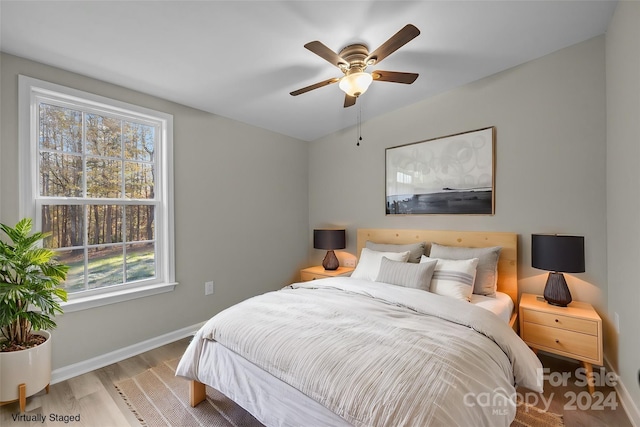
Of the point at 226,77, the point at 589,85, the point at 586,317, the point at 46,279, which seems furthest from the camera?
the point at 226,77

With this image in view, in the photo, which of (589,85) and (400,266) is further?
(400,266)

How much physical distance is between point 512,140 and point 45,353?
3.98m

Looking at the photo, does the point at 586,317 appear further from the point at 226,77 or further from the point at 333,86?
the point at 226,77

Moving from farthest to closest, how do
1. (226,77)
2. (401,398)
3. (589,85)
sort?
(226,77) → (589,85) → (401,398)

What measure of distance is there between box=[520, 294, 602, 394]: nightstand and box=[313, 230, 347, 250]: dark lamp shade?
1.94 m

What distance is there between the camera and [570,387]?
2.08 meters

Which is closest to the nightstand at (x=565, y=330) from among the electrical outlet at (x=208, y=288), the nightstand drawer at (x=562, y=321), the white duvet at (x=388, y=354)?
the nightstand drawer at (x=562, y=321)

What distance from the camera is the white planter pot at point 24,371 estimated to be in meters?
1.73

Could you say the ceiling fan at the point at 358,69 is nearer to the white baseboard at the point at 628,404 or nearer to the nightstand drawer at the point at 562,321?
the nightstand drawer at the point at 562,321

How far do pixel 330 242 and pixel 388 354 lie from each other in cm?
231

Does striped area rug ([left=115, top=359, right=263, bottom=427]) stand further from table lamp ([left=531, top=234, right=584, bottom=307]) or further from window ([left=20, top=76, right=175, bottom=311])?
table lamp ([left=531, top=234, right=584, bottom=307])

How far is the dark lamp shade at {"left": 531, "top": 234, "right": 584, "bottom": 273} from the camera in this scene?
6.93ft

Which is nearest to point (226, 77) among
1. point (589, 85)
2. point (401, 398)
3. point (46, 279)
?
point (46, 279)

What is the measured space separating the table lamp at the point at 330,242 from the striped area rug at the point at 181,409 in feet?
6.49
